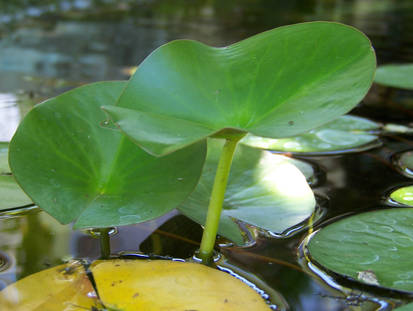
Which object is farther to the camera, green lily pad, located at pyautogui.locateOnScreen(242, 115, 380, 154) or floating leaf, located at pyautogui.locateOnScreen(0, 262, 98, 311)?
green lily pad, located at pyautogui.locateOnScreen(242, 115, 380, 154)

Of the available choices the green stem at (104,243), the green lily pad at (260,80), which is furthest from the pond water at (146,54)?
the green lily pad at (260,80)

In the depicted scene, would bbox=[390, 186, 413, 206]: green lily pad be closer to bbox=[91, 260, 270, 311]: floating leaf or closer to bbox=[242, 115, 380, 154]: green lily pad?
bbox=[242, 115, 380, 154]: green lily pad

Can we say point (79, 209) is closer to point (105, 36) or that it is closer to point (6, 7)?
point (105, 36)

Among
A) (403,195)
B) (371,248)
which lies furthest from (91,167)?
(403,195)

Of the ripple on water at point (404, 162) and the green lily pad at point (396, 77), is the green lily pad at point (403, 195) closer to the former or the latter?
the ripple on water at point (404, 162)

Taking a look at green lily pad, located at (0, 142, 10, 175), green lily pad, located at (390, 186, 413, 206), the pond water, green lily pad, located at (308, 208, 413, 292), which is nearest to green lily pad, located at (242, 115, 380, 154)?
the pond water
